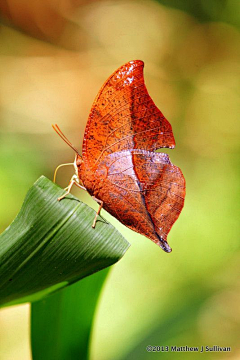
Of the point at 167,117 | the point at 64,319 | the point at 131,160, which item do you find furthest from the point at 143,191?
the point at 167,117

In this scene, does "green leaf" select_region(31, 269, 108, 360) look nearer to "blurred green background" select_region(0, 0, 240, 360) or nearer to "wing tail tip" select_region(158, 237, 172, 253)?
"wing tail tip" select_region(158, 237, 172, 253)

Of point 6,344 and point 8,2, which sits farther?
point 8,2

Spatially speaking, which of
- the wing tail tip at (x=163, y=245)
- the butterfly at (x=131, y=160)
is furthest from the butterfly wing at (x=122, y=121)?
the wing tail tip at (x=163, y=245)

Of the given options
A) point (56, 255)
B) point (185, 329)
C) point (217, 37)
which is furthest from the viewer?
point (217, 37)

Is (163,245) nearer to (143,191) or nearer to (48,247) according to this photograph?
(143,191)

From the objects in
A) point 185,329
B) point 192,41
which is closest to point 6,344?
point 185,329

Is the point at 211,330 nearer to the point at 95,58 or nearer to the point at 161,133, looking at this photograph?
the point at 161,133
